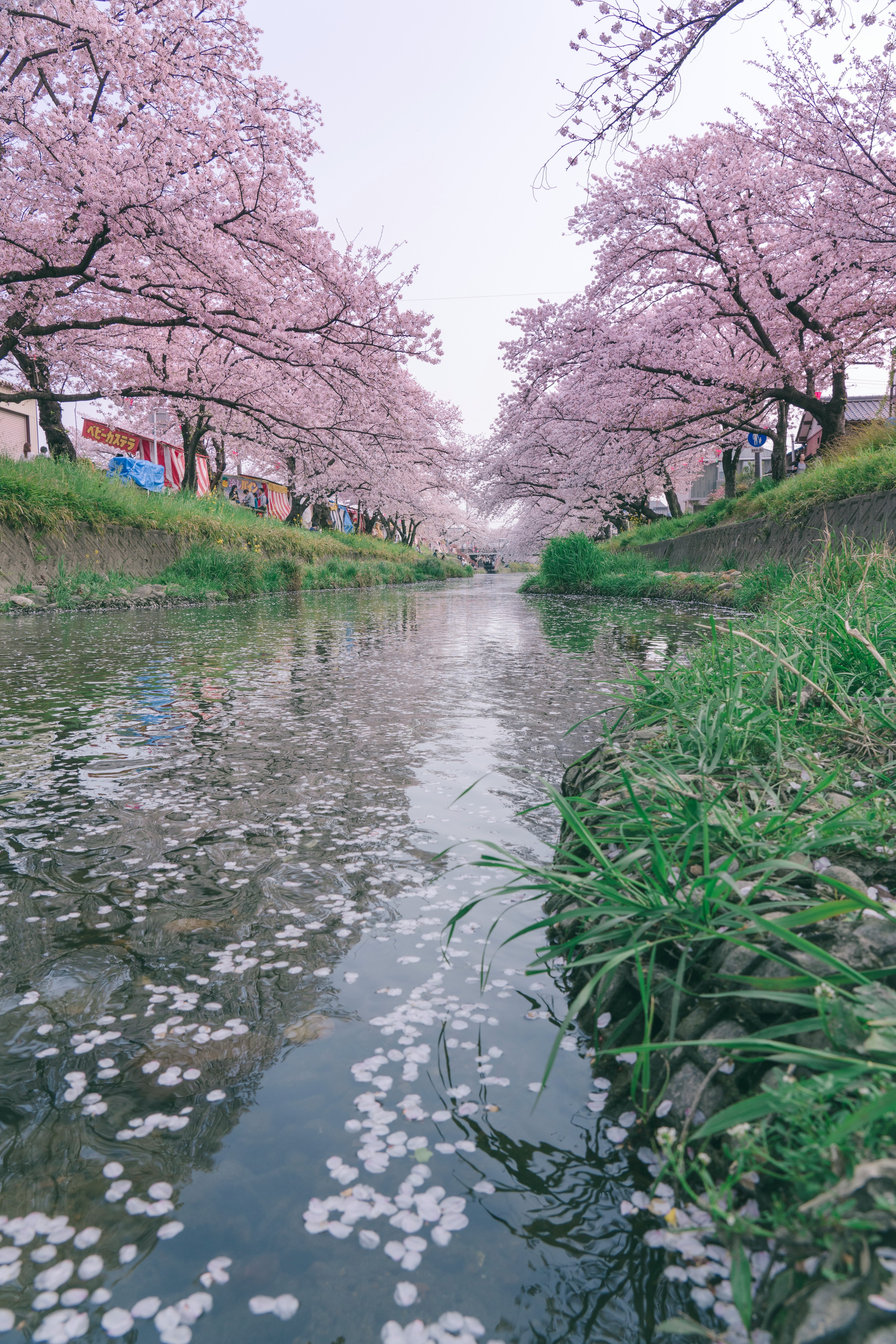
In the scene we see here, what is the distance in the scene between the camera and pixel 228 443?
25.4 metres

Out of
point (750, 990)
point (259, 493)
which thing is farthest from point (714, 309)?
point (259, 493)

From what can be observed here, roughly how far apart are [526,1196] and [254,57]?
15.5m

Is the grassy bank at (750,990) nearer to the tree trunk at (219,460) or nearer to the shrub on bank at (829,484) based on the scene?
the shrub on bank at (829,484)

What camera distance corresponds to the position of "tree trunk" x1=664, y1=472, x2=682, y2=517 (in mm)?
23797

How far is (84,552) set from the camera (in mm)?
13688

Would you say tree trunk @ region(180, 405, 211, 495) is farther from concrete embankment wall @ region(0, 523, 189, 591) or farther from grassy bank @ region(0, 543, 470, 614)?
concrete embankment wall @ region(0, 523, 189, 591)

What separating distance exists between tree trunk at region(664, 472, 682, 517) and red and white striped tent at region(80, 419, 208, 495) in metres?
15.7

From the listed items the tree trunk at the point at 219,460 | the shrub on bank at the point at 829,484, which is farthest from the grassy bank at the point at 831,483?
the tree trunk at the point at 219,460

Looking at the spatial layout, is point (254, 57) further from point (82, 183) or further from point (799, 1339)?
point (799, 1339)

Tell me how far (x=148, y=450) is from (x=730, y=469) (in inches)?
833

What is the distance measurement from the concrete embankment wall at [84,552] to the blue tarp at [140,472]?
613cm

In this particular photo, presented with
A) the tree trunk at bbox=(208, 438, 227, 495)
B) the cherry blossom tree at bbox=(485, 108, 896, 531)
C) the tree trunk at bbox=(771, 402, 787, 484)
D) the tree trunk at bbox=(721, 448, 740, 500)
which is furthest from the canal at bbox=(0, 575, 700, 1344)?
the tree trunk at bbox=(208, 438, 227, 495)

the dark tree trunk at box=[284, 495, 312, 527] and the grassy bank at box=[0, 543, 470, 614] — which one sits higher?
the dark tree trunk at box=[284, 495, 312, 527]

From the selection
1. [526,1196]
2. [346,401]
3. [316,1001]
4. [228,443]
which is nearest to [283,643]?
[346,401]
